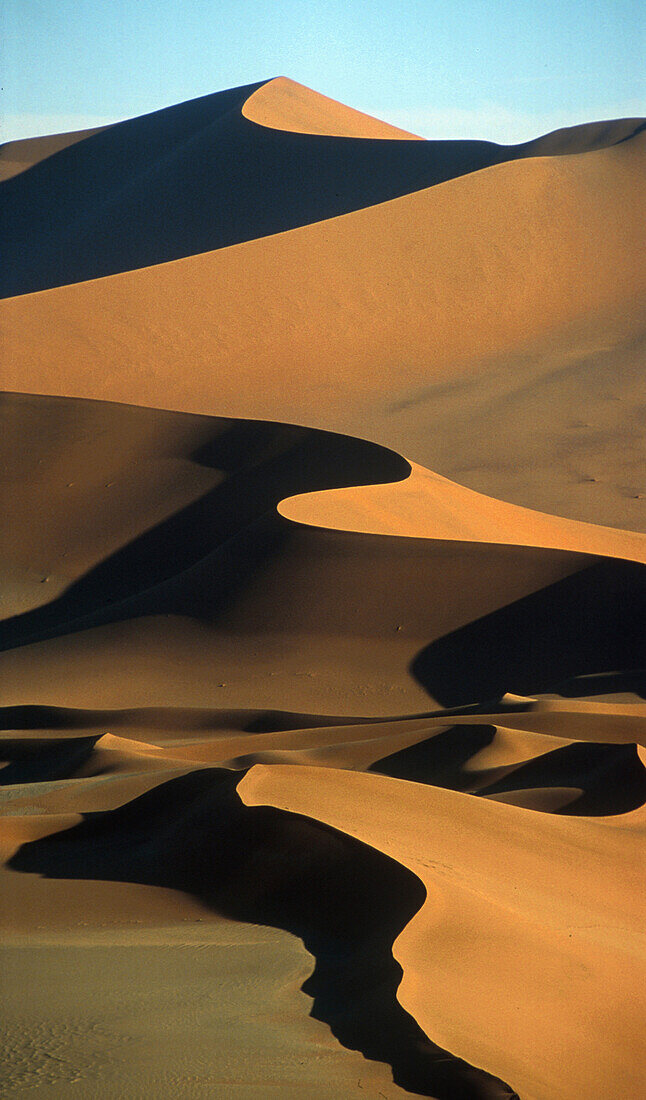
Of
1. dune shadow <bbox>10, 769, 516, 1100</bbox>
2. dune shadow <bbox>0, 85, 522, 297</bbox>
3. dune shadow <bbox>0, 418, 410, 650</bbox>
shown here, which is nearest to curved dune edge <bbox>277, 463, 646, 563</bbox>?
dune shadow <bbox>0, 418, 410, 650</bbox>

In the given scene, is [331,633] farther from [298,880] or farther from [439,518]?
[298,880]

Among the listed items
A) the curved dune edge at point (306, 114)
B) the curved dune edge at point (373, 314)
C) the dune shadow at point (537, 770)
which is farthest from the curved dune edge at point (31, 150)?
the dune shadow at point (537, 770)

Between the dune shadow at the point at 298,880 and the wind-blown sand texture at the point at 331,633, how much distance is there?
17 mm

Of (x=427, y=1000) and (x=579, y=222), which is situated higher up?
(x=579, y=222)

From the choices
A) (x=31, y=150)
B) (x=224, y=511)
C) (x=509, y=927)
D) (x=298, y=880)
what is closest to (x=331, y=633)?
(x=224, y=511)

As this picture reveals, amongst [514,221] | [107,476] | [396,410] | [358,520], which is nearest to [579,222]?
[514,221]

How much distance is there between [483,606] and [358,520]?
180 centimetres

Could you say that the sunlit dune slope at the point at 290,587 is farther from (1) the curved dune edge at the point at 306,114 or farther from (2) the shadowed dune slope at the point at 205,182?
(1) the curved dune edge at the point at 306,114

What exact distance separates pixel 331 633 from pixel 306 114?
31299mm

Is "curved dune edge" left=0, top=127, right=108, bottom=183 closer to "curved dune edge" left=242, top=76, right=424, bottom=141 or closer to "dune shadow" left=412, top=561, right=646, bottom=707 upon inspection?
"curved dune edge" left=242, top=76, right=424, bottom=141

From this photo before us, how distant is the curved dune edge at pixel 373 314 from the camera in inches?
891

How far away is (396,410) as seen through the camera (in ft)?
75.1

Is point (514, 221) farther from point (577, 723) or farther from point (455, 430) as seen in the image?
point (577, 723)

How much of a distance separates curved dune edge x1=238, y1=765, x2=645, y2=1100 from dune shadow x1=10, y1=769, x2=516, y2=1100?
2.8 inches
